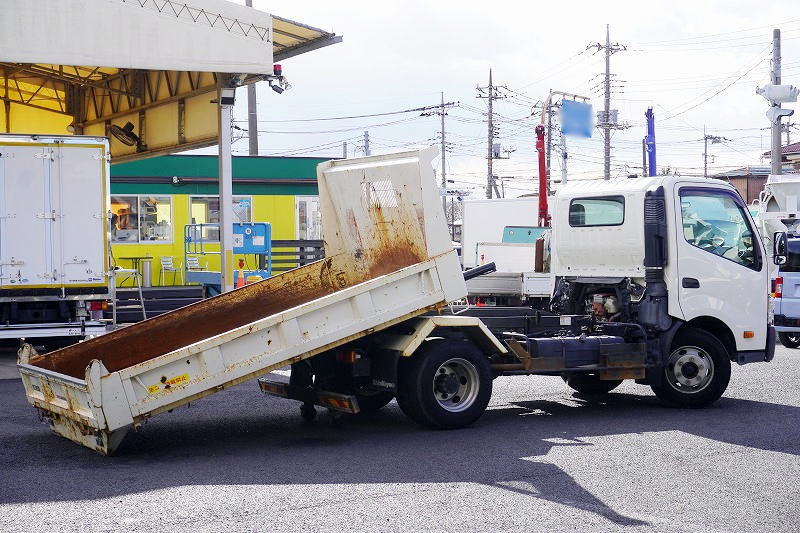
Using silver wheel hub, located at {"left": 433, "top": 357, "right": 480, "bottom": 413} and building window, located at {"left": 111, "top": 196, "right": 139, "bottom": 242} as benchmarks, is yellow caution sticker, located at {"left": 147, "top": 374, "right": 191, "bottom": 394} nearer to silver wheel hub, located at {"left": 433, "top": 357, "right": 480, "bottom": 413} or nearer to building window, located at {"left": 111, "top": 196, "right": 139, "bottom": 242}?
silver wheel hub, located at {"left": 433, "top": 357, "right": 480, "bottom": 413}

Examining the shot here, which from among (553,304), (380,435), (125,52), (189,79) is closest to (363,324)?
(380,435)

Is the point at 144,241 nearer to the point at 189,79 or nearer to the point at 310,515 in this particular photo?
the point at 189,79

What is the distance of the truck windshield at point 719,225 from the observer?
11.2 m

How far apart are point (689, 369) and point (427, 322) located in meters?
3.38

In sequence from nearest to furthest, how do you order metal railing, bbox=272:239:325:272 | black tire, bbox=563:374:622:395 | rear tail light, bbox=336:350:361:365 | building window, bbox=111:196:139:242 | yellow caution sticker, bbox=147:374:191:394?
yellow caution sticker, bbox=147:374:191:394
rear tail light, bbox=336:350:361:365
black tire, bbox=563:374:622:395
building window, bbox=111:196:139:242
metal railing, bbox=272:239:325:272

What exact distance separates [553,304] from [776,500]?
16.9 ft

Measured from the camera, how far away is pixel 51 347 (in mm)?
16266

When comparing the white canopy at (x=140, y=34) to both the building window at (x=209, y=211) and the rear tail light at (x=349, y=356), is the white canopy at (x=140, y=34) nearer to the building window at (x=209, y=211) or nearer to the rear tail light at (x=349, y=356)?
the rear tail light at (x=349, y=356)

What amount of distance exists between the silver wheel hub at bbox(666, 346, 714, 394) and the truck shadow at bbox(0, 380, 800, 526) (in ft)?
0.95

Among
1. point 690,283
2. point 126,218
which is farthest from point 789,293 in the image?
point 126,218

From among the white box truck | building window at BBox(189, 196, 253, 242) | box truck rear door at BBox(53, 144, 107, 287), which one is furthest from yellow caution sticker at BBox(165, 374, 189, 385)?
building window at BBox(189, 196, 253, 242)

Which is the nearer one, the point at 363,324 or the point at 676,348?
the point at 363,324

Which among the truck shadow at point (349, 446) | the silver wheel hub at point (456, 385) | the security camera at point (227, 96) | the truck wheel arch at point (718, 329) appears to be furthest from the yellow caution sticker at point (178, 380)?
the security camera at point (227, 96)

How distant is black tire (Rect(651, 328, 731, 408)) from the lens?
11273 millimetres
